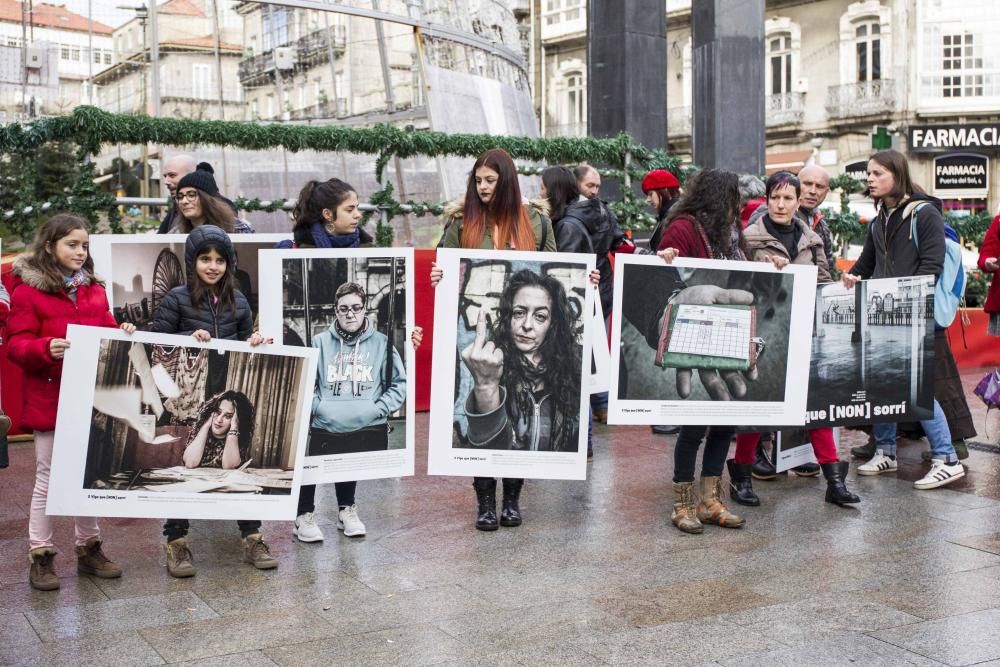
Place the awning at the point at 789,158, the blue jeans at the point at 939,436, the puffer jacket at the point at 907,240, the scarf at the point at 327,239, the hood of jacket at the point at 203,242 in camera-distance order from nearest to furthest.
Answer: the hood of jacket at the point at 203,242 < the scarf at the point at 327,239 < the puffer jacket at the point at 907,240 < the blue jeans at the point at 939,436 < the awning at the point at 789,158

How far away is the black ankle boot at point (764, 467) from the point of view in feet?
24.8

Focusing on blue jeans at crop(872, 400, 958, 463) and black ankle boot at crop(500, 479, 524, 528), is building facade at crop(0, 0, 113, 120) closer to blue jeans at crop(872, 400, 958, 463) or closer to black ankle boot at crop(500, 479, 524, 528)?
black ankle boot at crop(500, 479, 524, 528)

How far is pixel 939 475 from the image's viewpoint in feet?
24.0

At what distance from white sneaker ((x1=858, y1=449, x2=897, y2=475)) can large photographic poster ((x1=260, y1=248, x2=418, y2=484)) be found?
334cm

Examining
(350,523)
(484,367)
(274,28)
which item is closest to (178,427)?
(350,523)

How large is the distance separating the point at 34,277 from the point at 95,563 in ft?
4.25

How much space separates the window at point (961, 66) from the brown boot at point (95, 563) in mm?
39375

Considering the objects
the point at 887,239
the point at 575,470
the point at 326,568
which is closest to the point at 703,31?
the point at 887,239

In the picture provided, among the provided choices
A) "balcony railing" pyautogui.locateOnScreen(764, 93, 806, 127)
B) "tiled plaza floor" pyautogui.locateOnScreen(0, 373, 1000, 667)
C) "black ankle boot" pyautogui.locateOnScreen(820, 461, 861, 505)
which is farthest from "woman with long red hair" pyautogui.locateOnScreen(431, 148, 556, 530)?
"balcony railing" pyautogui.locateOnScreen(764, 93, 806, 127)

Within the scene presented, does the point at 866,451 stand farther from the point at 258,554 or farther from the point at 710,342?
the point at 258,554

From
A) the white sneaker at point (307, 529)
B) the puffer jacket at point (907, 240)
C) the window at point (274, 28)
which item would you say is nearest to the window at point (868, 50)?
the window at point (274, 28)

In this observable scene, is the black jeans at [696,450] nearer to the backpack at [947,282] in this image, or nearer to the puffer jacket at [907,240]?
the puffer jacket at [907,240]

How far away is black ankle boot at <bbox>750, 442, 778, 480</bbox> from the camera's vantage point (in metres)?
7.55

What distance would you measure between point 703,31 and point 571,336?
355 inches
